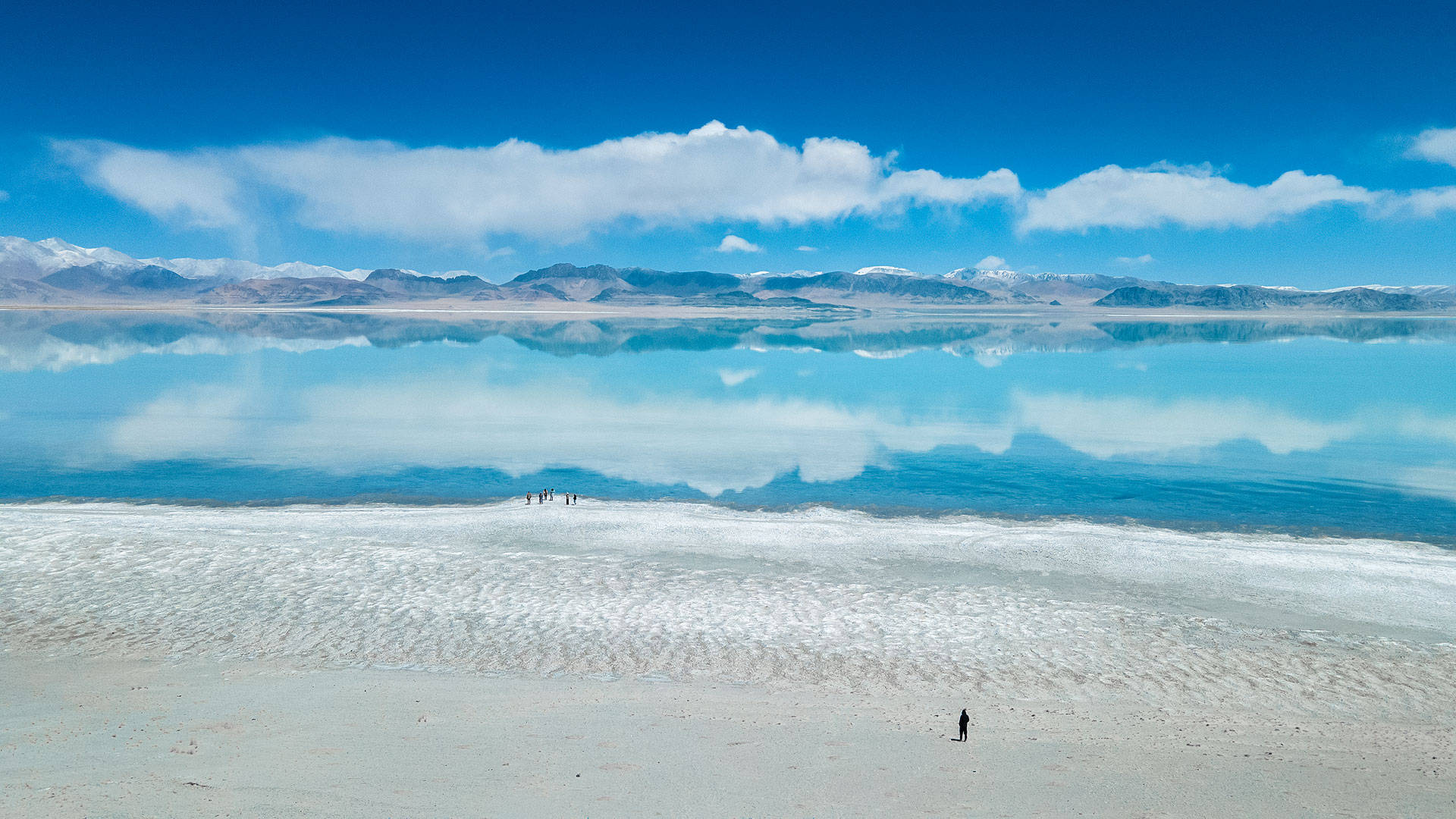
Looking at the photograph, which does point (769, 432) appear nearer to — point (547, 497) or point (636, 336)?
point (547, 497)

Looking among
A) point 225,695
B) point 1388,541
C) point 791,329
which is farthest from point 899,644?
point 791,329

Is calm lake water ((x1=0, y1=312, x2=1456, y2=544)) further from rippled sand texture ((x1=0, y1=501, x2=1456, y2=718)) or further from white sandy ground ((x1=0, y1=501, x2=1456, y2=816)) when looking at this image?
white sandy ground ((x1=0, y1=501, x2=1456, y2=816))

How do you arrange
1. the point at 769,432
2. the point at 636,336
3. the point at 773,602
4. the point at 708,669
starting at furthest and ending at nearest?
the point at 636,336 < the point at 769,432 < the point at 773,602 < the point at 708,669

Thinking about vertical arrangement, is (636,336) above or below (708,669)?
above

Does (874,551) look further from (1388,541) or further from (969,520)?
(1388,541)

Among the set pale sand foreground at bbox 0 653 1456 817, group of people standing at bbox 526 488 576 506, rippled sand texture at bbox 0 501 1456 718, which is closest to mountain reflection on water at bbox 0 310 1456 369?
group of people standing at bbox 526 488 576 506

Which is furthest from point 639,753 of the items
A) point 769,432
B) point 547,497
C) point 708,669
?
point 769,432
